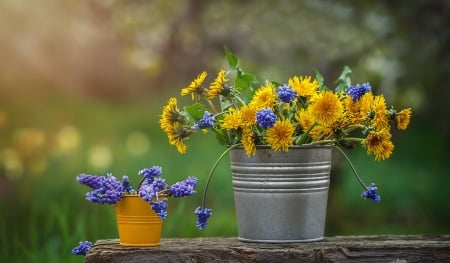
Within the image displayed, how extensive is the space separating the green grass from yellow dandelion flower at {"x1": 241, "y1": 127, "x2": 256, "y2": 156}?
1592 millimetres


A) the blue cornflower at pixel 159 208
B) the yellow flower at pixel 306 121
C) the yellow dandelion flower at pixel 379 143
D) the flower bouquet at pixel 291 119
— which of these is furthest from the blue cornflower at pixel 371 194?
the blue cornflower at pixel 159 208

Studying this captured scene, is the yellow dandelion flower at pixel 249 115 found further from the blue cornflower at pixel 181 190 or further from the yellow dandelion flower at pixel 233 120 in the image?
the blue cornflower at pixel 181 190

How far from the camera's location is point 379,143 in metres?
2.07

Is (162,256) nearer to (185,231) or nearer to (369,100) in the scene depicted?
(369,100)

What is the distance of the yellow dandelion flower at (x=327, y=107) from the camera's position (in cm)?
202

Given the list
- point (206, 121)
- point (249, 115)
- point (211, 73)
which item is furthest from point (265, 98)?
point (211, 73)

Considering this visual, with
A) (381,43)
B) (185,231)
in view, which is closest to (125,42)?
(381,43)

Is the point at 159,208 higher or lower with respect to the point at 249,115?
lower

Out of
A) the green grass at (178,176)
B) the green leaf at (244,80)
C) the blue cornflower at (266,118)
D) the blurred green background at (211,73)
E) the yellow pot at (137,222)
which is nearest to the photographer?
the blue cornflower at (266,118)

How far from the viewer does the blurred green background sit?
4.57m

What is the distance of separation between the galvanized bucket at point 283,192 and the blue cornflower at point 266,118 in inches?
5.7

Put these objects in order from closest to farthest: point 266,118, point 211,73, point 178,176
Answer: point 266,118 → point 178,176 → point 211,73

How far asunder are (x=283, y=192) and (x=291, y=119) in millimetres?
218

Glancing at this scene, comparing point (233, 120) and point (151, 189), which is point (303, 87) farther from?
point (151, 189)
